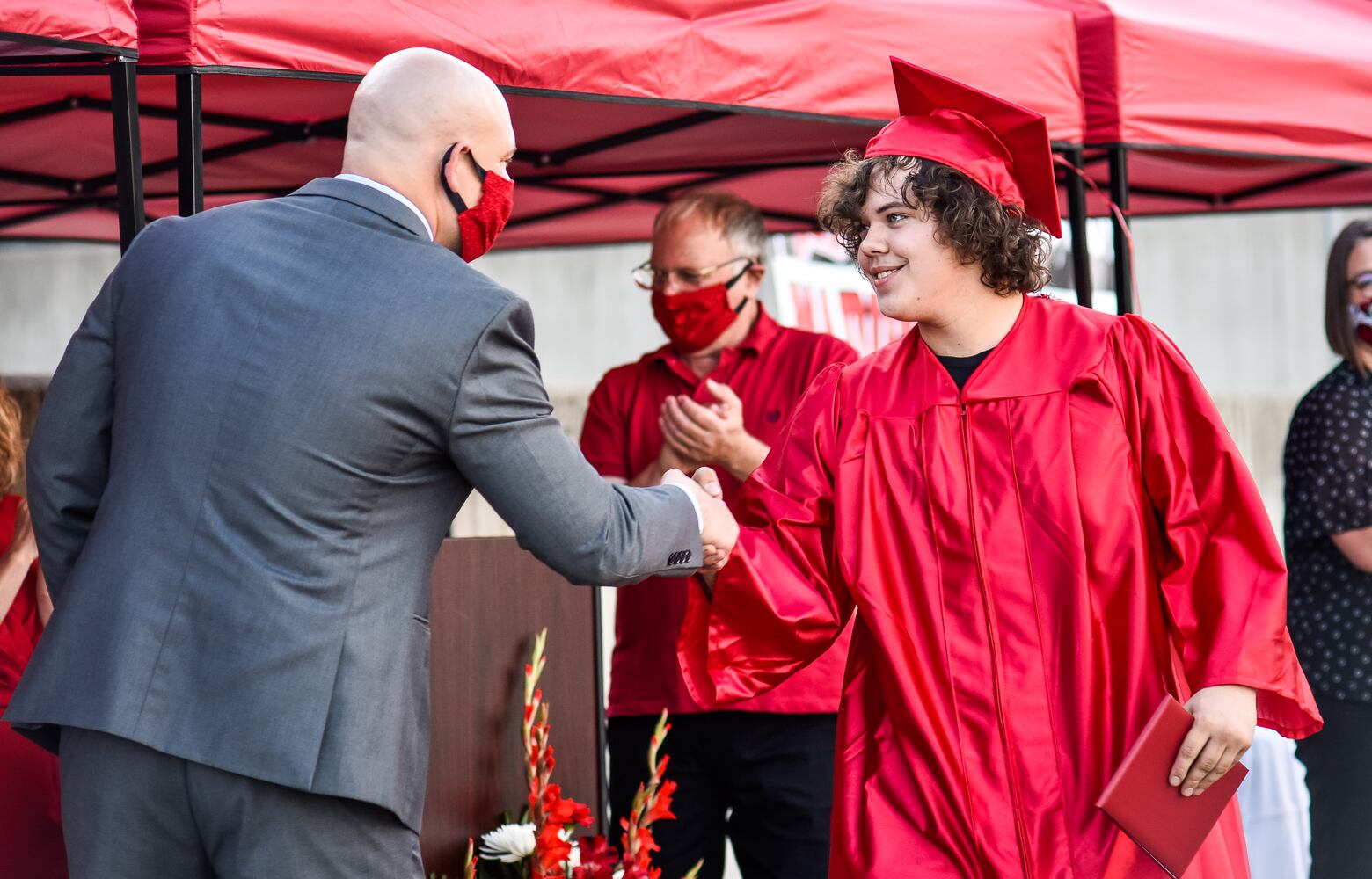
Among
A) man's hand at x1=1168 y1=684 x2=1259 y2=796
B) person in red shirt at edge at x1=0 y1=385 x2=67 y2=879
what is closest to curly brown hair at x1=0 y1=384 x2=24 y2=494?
person in red shirt at edge at x1=0 y1=385 x2=67 y2=879

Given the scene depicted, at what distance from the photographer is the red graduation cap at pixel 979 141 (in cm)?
253

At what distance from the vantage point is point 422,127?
7.25ft

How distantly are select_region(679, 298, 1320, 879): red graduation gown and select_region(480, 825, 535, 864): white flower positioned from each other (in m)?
0.65

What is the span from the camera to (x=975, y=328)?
2.56 m

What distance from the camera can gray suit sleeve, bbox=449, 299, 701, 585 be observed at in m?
2.04

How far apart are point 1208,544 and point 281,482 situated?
141 cm

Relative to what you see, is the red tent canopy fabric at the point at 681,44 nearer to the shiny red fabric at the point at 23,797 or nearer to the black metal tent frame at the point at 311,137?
the black metal tent frame at the point at 311,137

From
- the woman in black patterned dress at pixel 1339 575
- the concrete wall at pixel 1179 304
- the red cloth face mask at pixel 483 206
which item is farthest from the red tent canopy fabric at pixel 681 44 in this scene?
the concrete wall at pixel 1179 304

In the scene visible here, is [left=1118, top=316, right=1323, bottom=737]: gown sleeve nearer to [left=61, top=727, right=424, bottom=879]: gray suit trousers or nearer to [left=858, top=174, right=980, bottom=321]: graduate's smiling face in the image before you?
[left=858, top=174, right=980, bottom=321]: graduate's smiling face

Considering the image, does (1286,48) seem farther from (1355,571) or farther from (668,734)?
(668,734)

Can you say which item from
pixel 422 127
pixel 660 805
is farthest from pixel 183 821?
pixel 660 805

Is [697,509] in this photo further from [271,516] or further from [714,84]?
[714,84]

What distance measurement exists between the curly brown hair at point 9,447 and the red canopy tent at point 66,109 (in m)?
0.50

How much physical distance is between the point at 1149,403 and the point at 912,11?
1452 millimetres
